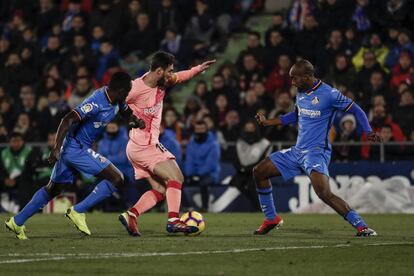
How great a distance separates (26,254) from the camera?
10.6 metres

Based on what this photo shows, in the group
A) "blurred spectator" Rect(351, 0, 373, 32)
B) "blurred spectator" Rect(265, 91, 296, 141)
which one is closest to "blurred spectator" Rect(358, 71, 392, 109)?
"blurred spectator" Rect(265, 91, 296, 141)

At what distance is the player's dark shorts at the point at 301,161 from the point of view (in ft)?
43.6

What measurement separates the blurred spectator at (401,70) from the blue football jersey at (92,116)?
8982 millimetres

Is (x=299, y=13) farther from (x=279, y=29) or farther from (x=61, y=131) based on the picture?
(x=61, y=131)

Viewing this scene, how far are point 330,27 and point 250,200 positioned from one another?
407cm

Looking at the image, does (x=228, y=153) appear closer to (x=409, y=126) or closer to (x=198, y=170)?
(x=198, y=170)

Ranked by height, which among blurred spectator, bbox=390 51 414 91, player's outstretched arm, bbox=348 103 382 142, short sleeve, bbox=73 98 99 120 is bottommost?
blurred spectator, bbox=390 51 414 91

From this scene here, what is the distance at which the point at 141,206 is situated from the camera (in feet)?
43.7

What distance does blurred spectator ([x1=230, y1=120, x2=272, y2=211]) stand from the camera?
68.9ft

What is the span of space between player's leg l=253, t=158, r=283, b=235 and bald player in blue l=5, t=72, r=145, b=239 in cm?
164

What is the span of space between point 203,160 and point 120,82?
28.3ft

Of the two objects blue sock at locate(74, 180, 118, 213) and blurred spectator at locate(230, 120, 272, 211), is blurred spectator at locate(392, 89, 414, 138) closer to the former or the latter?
blurred spectator at locate(230, 120, 272, 211)

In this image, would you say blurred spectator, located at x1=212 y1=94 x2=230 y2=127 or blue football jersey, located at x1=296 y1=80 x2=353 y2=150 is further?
blurred spectator, located at x1=212 y1=94 x2=230 y2=127

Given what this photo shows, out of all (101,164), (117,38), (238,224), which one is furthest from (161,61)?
(117,38)
